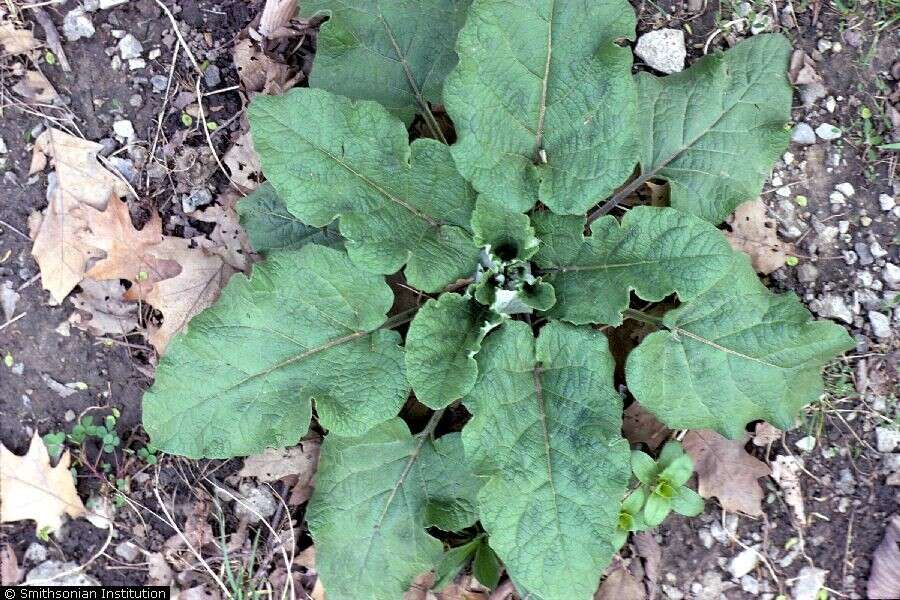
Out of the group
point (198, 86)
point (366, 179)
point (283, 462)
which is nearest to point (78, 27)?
point (198, 86)

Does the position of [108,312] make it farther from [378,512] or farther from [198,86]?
[378,512]

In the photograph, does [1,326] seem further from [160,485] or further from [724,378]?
[724,378]

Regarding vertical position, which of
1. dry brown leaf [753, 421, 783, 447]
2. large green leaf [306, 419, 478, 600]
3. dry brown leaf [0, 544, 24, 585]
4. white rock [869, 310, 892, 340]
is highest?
white rock [869, 310, 892, 340]

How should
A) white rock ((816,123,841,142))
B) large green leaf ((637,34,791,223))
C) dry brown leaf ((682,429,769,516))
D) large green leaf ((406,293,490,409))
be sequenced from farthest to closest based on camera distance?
white rock ((816,123,841,142)) < dry brown leaf ((682,429,769,516)) < large green leaf ((637,34,791,223)) < large green leaf ((406,293,490,409))

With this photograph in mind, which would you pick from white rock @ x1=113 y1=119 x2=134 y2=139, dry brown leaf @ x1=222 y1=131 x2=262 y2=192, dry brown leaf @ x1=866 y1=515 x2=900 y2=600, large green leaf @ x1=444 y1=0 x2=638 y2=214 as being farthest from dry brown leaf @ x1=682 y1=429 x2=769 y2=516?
white rock @ x1=113 y1=119 x2=134 y2=139

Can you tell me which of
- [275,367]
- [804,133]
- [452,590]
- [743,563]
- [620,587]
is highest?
[804,133]

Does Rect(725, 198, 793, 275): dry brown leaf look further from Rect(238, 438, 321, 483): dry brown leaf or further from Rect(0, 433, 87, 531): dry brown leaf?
Rect(0, 433, 87, 531): dry brown leaf
